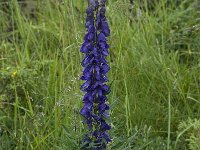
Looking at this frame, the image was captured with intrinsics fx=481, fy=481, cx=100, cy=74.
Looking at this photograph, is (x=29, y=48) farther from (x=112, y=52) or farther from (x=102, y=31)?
(x=102, y=31)

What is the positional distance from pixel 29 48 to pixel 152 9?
5.41 ft

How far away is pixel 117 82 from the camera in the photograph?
3525 millimetres

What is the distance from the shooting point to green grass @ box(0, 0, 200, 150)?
3.19 meters

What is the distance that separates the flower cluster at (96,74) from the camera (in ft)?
7.83

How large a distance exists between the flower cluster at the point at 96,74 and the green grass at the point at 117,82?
0.38ft

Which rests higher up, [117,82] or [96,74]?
[96,74]

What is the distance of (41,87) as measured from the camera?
3.91m

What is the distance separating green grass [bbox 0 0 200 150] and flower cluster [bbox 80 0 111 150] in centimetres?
12

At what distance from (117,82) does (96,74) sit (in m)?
1.11

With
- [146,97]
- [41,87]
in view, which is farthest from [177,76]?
[41,87]

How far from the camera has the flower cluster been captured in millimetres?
2387

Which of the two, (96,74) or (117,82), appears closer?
(96,74)

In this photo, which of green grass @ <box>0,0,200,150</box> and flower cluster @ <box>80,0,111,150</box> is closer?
flower cluster @ <box>80,0,111,150</box>

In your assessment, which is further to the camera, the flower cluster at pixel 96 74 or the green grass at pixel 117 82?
the green grass at pixel 117 82
